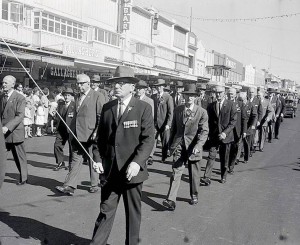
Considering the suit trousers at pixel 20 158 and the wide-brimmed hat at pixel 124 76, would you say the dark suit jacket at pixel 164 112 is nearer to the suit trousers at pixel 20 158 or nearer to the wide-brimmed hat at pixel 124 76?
the suit trousers at pixel 20 158

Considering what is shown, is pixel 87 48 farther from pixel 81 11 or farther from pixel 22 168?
pixel 22 168

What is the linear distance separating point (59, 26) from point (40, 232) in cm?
2334

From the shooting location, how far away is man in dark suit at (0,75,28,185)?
687 cm

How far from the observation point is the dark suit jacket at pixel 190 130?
6371mm

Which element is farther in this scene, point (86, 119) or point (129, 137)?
point (86, 119)

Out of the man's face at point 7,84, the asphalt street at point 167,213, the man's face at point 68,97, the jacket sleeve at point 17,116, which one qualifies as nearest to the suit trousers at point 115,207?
the asphalt street at point 167,213

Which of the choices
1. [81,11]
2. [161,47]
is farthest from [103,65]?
[161,47]

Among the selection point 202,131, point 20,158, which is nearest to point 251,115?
point 202,131

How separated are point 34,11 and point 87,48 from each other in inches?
155

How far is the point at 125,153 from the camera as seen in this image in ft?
13.1

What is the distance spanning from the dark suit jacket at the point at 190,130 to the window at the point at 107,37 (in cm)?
2514

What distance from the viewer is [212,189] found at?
7.52m

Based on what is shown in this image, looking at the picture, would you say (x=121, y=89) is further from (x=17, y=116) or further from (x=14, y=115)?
(x=14, y=115)

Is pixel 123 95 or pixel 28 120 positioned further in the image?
pixel 28 120
